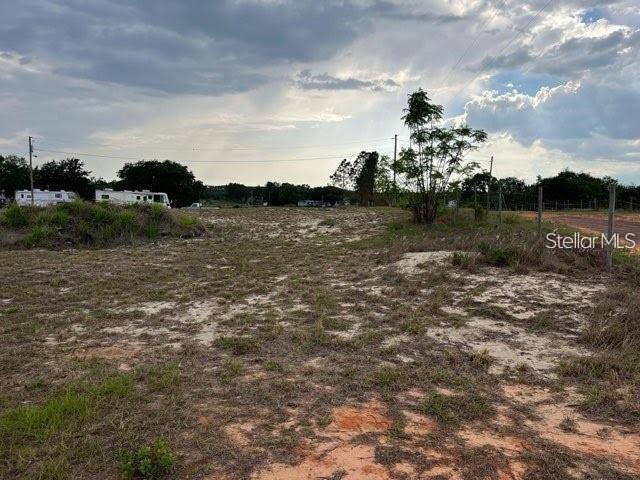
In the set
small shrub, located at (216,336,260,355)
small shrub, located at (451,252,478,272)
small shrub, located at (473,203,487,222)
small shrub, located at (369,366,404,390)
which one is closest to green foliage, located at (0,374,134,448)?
small shrub, located at (216,336,260,355)

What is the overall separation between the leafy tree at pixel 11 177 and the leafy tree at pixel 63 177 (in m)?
2.74

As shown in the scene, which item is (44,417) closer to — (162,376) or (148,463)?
(162,376)

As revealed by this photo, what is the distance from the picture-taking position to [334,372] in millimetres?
4215

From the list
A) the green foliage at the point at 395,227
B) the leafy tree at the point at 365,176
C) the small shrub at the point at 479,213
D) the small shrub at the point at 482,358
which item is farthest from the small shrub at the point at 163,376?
the leafy tree at the point at 365,176

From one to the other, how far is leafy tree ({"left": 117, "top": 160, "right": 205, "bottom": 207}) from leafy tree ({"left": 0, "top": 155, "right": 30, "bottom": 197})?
11.1 meters

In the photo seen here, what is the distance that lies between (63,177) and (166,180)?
423 inches

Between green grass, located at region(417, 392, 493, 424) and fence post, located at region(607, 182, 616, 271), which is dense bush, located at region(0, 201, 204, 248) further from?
green grass, located at region(417, 392, 493, 424)

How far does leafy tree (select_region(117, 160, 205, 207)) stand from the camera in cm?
5478

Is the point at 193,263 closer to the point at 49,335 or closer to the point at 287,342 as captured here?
the point at 49,335

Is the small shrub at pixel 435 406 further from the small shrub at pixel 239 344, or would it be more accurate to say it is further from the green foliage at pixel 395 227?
the green foliage at pixel 395 227

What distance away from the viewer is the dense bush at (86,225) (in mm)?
14594

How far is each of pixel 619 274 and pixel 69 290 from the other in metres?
8.55

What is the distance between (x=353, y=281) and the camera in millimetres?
8172

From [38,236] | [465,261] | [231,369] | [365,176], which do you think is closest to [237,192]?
[365,176]
